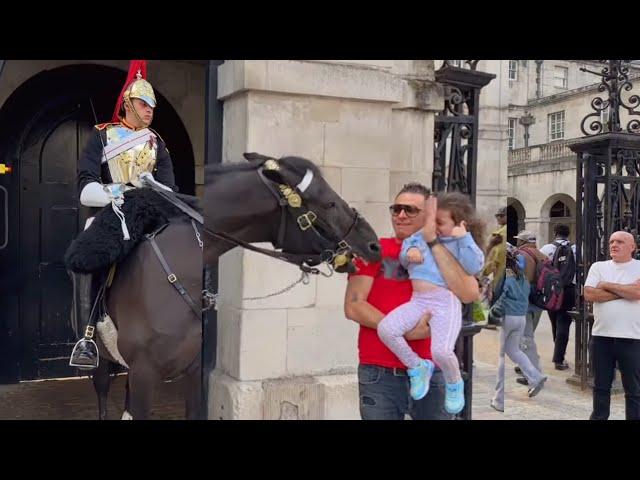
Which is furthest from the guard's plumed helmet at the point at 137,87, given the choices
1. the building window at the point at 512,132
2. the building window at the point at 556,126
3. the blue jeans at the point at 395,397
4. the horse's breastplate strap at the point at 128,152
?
the building window at the point at 556,126

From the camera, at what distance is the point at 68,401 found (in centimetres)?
358

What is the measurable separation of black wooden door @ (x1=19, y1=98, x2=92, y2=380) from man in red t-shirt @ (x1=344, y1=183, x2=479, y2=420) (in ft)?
7.94

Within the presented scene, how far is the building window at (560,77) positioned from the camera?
327cm

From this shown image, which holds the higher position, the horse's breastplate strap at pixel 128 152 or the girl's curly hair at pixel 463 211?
the horse's breastplate strap at pixel 128 152

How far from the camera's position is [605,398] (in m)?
4.38

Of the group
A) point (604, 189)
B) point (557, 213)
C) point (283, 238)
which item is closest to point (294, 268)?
point (283, 238)

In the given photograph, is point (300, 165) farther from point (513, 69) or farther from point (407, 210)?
point (513, 69)

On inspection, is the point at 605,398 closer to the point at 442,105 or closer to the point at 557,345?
the point at 557,345

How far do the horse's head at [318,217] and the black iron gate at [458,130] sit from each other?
861mm

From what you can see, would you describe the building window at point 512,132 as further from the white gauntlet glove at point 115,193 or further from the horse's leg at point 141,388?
the horse's leg at point 141,388

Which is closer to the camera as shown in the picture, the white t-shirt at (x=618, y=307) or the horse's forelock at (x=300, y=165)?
the horse's forelock at (x=300, y=165)
